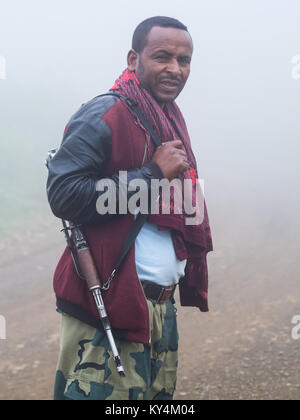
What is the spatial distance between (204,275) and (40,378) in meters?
2.36

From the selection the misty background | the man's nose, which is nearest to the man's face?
the man's nose

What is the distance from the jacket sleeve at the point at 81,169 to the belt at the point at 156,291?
0.32m

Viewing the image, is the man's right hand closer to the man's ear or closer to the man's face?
the man's face

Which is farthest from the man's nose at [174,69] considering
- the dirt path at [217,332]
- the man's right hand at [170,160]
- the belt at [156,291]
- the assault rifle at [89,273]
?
the dirt path at [217,332]

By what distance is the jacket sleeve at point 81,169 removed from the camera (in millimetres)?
1776

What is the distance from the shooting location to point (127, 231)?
6.20 ft

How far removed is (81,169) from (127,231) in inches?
11.3

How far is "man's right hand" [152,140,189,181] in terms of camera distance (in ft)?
6.28

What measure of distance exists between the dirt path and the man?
79.0 inches

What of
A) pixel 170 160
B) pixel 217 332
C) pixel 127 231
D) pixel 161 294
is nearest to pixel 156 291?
pixel 161 294

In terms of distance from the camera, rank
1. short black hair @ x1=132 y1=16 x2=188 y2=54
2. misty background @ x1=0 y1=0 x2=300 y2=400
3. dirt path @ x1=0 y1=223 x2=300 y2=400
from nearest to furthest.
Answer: short black hair @ x1=132 y1=16 x2=188 y2=54 → dirt path @ x1=0 y1=223 x2=300 y2=400 → misty background @ x1=0 y1=0 x2=300 y2=400

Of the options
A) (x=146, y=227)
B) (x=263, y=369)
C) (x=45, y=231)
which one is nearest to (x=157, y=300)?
(x=146, y=227)

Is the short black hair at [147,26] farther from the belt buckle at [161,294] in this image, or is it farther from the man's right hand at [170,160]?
the belt buckle at [161,294]

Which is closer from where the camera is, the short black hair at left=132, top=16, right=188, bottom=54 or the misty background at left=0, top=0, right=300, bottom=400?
the short black hair at left=132, top=16, right=188, bottom=54
